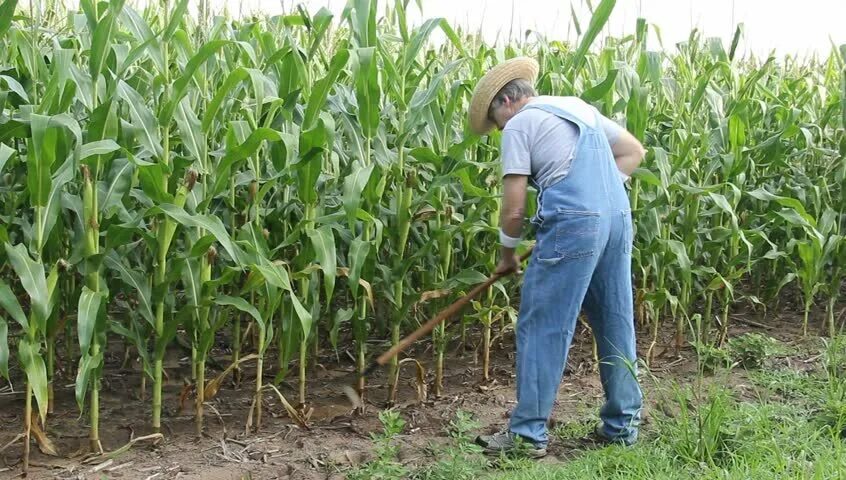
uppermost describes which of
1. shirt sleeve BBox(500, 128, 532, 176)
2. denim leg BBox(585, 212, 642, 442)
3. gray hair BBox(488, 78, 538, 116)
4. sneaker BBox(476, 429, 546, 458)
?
gray hair BBox(488, 78, 538, 116)

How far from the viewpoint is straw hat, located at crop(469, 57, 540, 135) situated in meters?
3.94

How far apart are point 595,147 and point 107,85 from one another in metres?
2.28

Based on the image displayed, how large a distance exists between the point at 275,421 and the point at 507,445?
4.38 feet

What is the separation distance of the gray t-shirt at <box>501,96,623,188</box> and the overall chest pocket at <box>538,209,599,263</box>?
184mm

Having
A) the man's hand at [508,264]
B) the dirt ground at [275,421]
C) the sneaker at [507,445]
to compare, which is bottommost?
the dirt ground at [275,421]

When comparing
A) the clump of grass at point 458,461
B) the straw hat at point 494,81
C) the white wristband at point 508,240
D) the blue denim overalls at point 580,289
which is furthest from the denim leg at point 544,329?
the straw hat at point 494,81

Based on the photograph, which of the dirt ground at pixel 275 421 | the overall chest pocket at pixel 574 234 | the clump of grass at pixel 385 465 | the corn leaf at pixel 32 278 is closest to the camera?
the corn leaf at pixel 32 278

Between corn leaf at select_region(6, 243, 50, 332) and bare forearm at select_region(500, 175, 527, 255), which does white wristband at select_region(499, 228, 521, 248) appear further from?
corn leaf at select_region(6, 243, 50, 332)

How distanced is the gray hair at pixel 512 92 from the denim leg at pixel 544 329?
69cm

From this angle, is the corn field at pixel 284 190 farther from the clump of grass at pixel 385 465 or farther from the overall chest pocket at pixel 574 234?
the overall chest pocket at pixel 574 234

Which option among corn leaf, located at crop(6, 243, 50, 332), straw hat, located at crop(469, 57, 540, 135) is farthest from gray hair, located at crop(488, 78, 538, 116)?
corn leaf, located at crop(6, 243, 50, 332)

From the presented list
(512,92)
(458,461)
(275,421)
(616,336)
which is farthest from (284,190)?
(616,336)

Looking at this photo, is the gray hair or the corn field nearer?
the corn field

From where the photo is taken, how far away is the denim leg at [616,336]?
4195 millimetres
